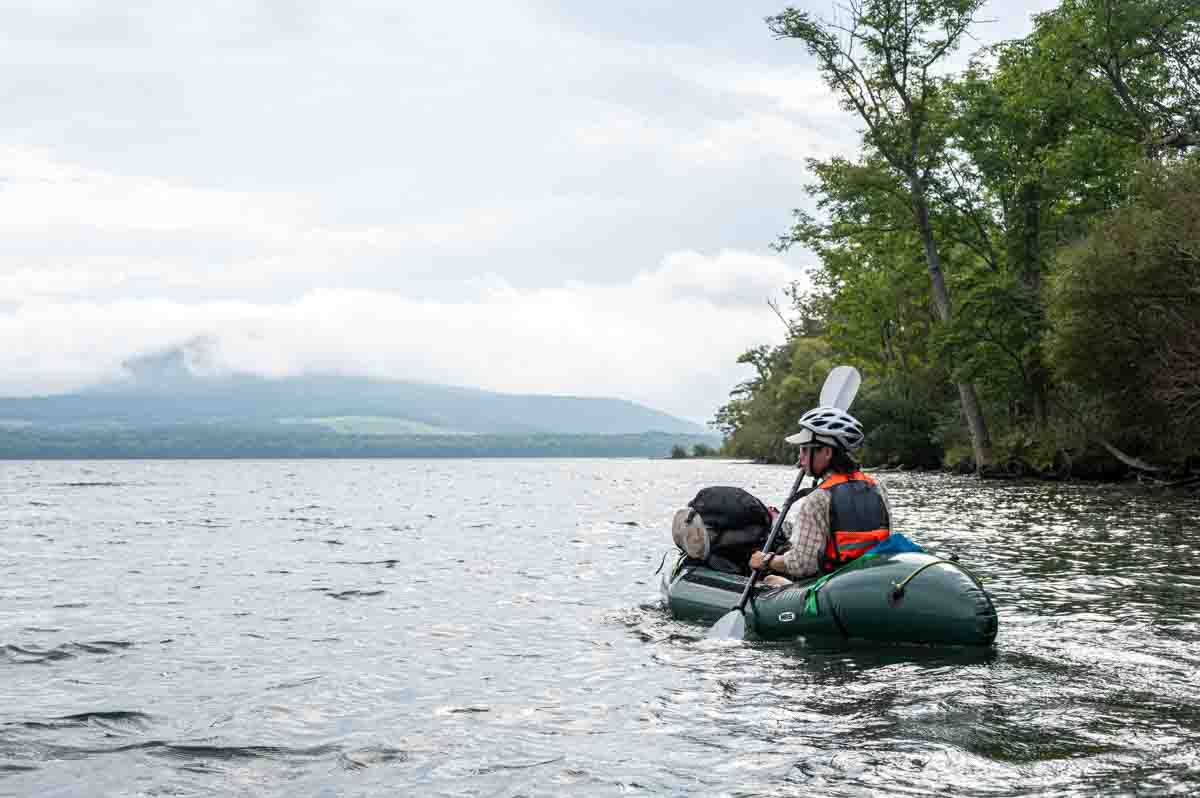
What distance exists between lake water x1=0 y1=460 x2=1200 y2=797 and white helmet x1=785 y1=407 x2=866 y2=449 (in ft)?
5.83

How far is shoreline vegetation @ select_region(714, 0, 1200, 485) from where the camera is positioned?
1217 inches

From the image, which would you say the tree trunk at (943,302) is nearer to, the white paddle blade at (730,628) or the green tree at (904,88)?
the green tree at (904,88)

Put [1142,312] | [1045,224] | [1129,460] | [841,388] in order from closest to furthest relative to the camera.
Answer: [841,388], [1142,312], [1129,460], [1045,224]

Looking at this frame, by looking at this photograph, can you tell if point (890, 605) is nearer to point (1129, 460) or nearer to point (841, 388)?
point (841, 388)

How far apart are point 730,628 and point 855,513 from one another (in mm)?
1587

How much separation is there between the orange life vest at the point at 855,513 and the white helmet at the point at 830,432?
11.5 inches

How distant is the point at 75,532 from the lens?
25.4 metres

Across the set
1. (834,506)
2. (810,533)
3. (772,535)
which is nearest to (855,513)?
(834,506)

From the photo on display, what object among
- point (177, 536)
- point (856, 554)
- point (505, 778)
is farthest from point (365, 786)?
point (177, 536)

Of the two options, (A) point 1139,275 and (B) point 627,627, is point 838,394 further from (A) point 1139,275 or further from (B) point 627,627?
(A) point 1139,275

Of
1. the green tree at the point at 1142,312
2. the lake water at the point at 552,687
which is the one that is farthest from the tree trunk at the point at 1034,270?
the lake water at the point at 552,687

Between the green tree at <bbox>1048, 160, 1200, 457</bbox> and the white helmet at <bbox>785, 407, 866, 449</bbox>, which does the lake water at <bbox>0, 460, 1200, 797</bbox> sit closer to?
the white helmet at <bbox>785, 407, 866, 449</bbox>

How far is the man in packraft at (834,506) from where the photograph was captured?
10078mm

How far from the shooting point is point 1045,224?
40.9 meters
